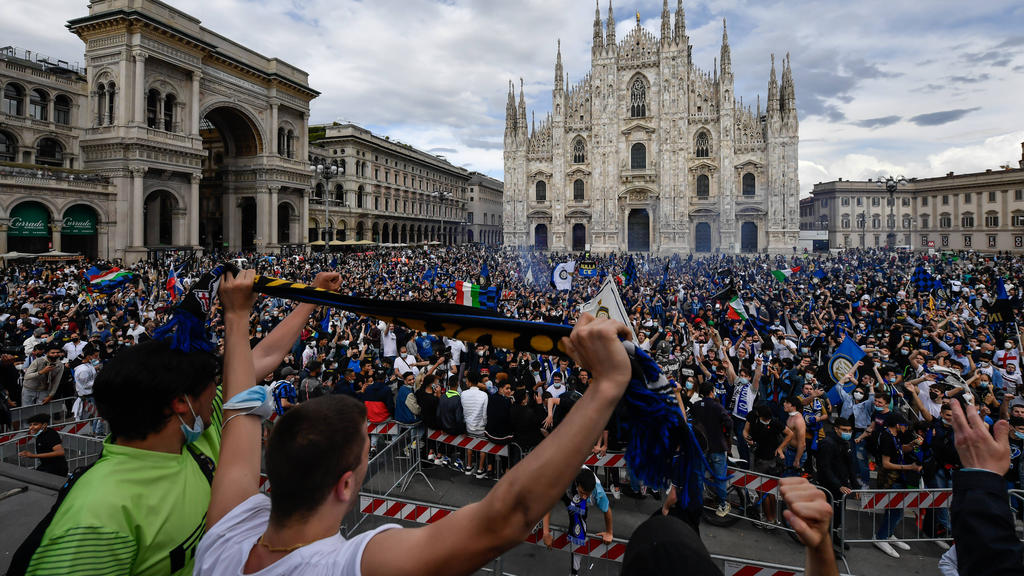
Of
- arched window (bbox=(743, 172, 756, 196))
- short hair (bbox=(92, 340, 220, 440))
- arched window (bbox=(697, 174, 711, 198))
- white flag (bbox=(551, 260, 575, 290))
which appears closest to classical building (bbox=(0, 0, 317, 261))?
white flag (bbox=(551, 260, 575, 290))

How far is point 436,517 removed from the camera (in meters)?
5.22

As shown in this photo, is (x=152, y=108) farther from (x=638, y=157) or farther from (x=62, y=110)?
(x=638, y=157)

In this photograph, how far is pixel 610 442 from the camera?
6617 millimetres

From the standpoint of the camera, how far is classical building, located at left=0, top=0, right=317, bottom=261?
2978cm

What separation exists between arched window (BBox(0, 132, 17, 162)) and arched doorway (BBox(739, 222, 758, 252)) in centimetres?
5413

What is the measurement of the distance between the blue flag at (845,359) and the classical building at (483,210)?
2936 inches

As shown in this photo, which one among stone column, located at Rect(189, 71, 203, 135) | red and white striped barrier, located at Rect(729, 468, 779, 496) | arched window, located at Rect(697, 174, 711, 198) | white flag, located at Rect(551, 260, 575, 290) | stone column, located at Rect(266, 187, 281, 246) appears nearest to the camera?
red and white striped barrier, located at Rect(729, 468, 779, 496)

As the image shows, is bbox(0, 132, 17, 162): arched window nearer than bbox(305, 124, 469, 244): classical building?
Yes

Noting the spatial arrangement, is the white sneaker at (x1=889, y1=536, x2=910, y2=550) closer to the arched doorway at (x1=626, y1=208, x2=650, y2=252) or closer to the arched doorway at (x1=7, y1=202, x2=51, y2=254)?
the arched doorway at (x1=7, y1=202, x2=51, y2=254)

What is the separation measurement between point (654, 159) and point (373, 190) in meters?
30.3

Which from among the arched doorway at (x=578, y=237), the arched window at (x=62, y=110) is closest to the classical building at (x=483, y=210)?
the arched doorway at (x=578, y=237)

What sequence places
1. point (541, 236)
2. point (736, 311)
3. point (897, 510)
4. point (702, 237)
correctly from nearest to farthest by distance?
point (897, 510) < point (736, 311) < point (702, 237) < point (541, 236)

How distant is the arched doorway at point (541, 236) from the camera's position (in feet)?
176

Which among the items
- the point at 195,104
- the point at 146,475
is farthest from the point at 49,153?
the point at 146,475
